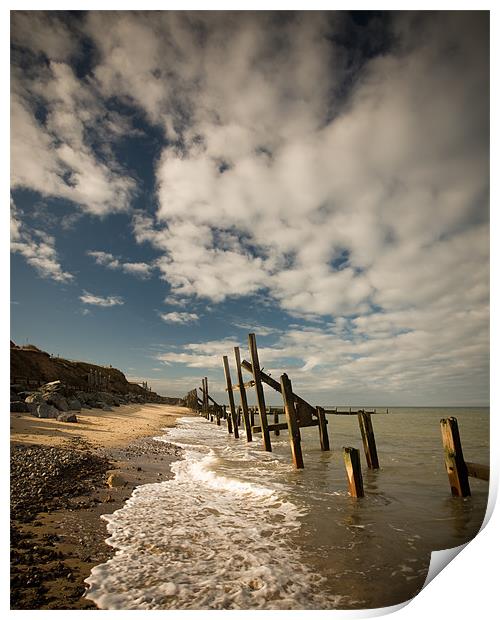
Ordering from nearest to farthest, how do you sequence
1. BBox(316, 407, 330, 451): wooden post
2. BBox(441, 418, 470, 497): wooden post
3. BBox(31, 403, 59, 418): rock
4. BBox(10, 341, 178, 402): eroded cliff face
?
1. BBox(441, 418, 470, 497): wooden post
2. BBox(316, 407, 330, 451): wooden post
3. BBox(31, 403, 59, 418): rock
4. BBox(10, 341, 178, 402): eroded cliff face

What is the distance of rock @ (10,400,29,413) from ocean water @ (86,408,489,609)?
35.7ft

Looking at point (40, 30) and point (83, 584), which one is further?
point (40, 30)

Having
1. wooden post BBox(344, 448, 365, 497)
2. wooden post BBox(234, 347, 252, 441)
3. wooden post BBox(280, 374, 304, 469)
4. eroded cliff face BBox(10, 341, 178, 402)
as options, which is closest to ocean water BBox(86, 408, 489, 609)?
wooden post BBox(344, 448, 365, 497)

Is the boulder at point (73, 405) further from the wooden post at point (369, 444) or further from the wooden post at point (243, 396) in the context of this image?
the wooden post at point (369, 444)

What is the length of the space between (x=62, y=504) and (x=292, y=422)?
25.0 ft

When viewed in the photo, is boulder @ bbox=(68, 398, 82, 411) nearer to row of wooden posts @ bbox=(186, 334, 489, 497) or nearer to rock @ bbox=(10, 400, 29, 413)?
rock @ bbox=(10, 400, 29, 413)

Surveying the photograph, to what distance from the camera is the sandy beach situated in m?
3.83

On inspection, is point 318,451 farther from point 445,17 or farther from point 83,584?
point 445,17

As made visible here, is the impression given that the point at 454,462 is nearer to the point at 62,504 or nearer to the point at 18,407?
the point at 62,504

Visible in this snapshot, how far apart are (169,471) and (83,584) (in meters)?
6.24

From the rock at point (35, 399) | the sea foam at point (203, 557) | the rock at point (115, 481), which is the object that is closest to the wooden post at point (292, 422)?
the sea foam at point (203, 557)

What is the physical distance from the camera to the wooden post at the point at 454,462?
8.02 m
